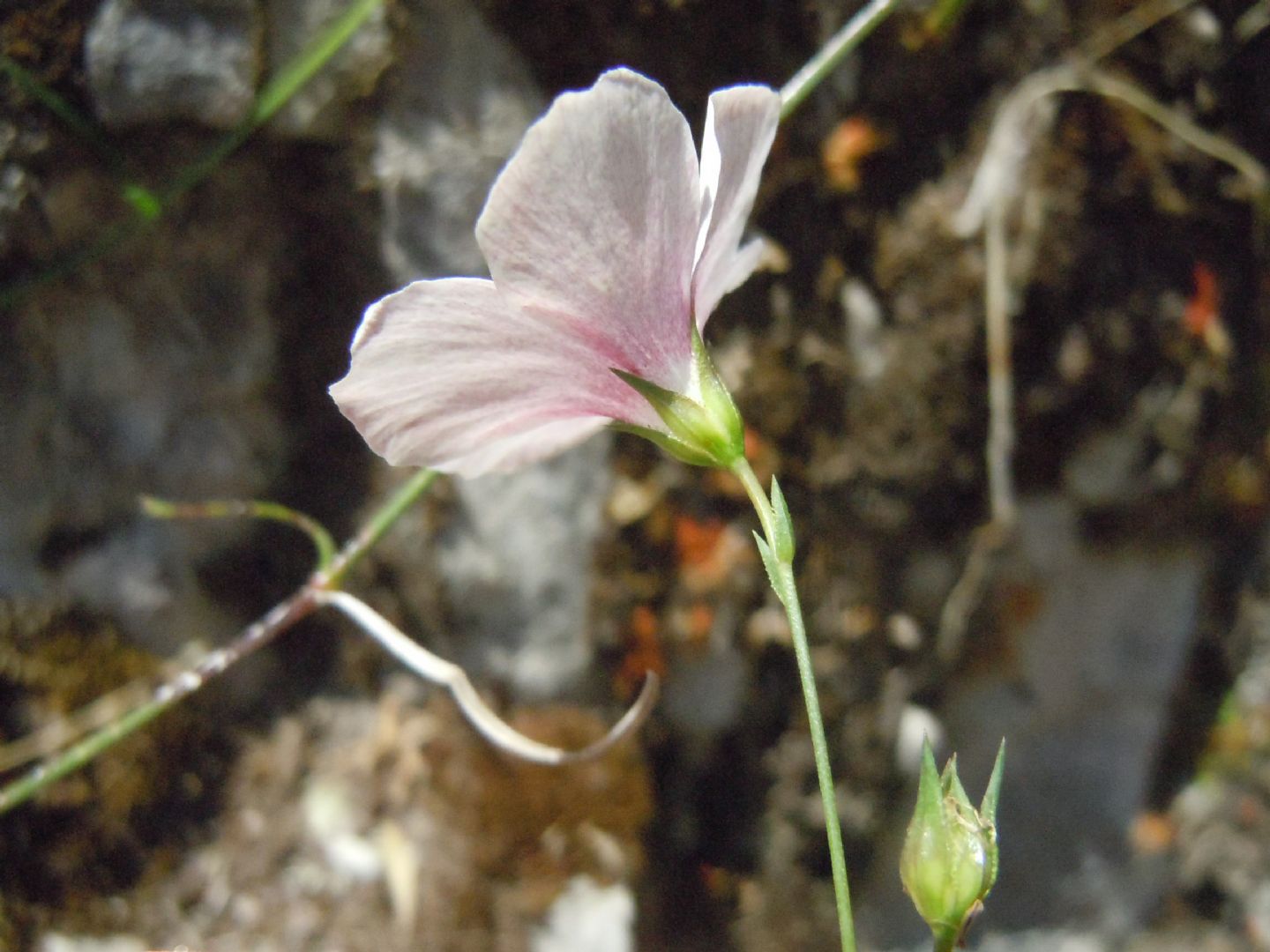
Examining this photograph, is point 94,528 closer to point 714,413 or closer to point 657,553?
point 657,553

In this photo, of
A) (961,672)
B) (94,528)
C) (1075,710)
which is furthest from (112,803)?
(1075,710)

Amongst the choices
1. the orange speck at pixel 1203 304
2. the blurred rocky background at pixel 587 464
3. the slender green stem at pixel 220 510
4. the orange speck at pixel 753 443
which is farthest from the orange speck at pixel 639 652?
the orange speck at pixel 1203 304

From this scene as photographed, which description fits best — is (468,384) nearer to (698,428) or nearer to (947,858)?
(698,428)

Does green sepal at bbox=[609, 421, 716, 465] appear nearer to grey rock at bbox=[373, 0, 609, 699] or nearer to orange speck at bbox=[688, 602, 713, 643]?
grey rock at bbox=[373, 0, 609, 699]

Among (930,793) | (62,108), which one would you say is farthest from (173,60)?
(930,793)

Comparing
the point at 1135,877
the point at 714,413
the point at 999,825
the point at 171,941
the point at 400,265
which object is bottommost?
the point at 1135,877

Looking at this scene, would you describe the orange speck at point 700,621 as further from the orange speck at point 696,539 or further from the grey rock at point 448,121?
the grey rock at point 448,121

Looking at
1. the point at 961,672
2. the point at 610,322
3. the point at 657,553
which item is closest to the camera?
the point at 610,322

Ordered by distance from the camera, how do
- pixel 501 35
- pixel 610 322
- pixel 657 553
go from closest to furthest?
pixel 610 322 → pixel 501 35 → pixel 657 553
